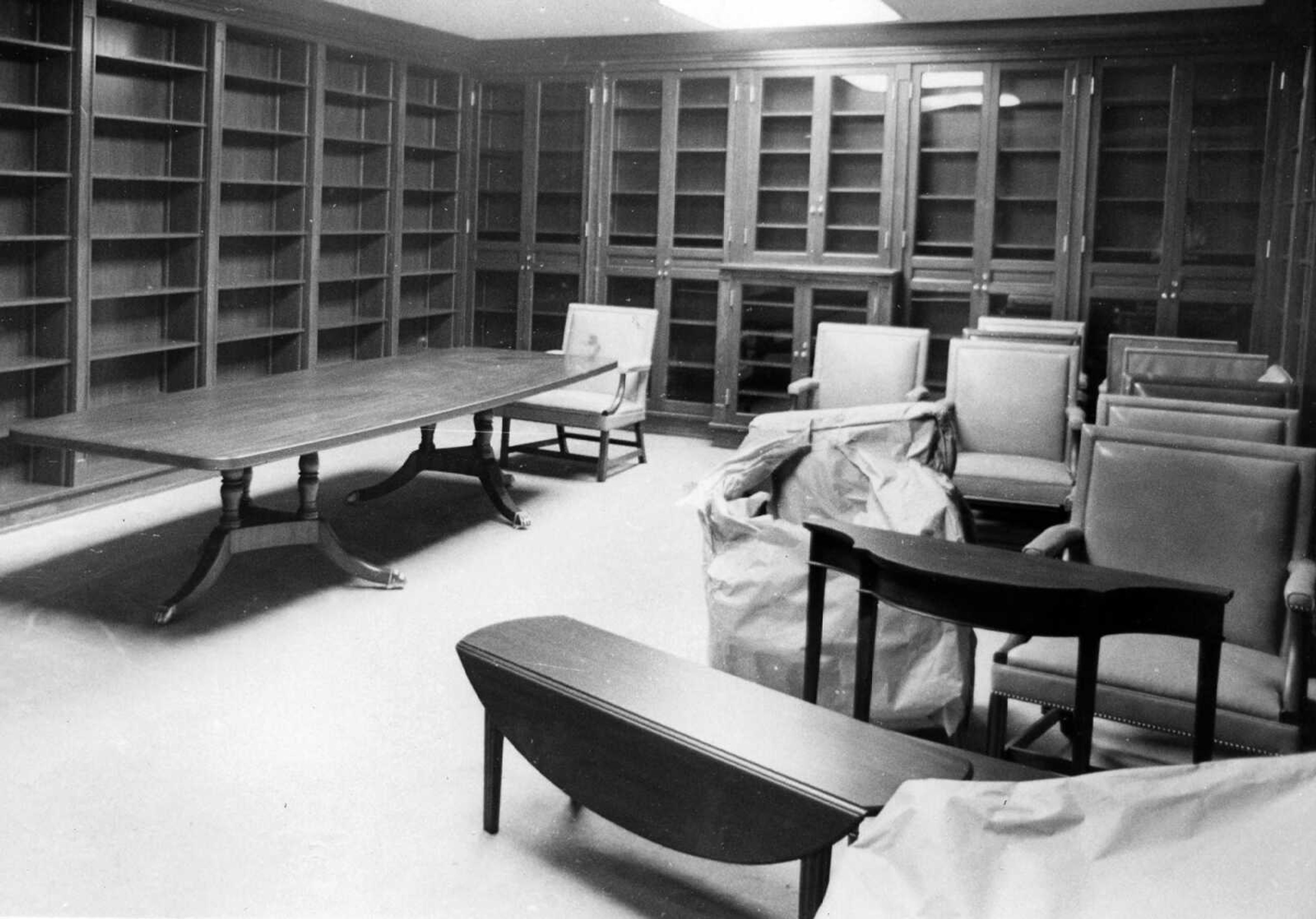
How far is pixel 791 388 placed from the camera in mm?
6715

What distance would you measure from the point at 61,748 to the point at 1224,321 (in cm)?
657

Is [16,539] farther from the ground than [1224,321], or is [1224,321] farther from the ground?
[1224,321]

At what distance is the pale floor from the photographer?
262cm

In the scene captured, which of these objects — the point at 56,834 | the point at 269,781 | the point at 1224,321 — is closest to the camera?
the point at 56,834

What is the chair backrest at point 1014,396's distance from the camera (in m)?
5.79

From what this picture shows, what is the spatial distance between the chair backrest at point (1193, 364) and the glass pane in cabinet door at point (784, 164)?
3.25 metres

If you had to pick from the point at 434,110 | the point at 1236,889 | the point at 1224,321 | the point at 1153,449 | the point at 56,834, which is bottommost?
the point at 56,834

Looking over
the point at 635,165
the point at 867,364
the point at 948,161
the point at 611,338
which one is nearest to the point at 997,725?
the point at 867,364

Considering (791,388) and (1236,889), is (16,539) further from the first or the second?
(1236,889)

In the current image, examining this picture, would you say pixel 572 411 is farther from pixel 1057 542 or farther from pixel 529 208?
pixel 1057 542

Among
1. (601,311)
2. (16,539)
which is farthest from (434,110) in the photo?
(16,539)

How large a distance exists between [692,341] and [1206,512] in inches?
222

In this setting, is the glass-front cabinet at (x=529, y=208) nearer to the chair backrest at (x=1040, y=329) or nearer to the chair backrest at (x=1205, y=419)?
the chair backrest at (x=1040, y=329)

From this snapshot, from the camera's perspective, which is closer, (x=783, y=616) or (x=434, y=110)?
(x=783, y=616)
